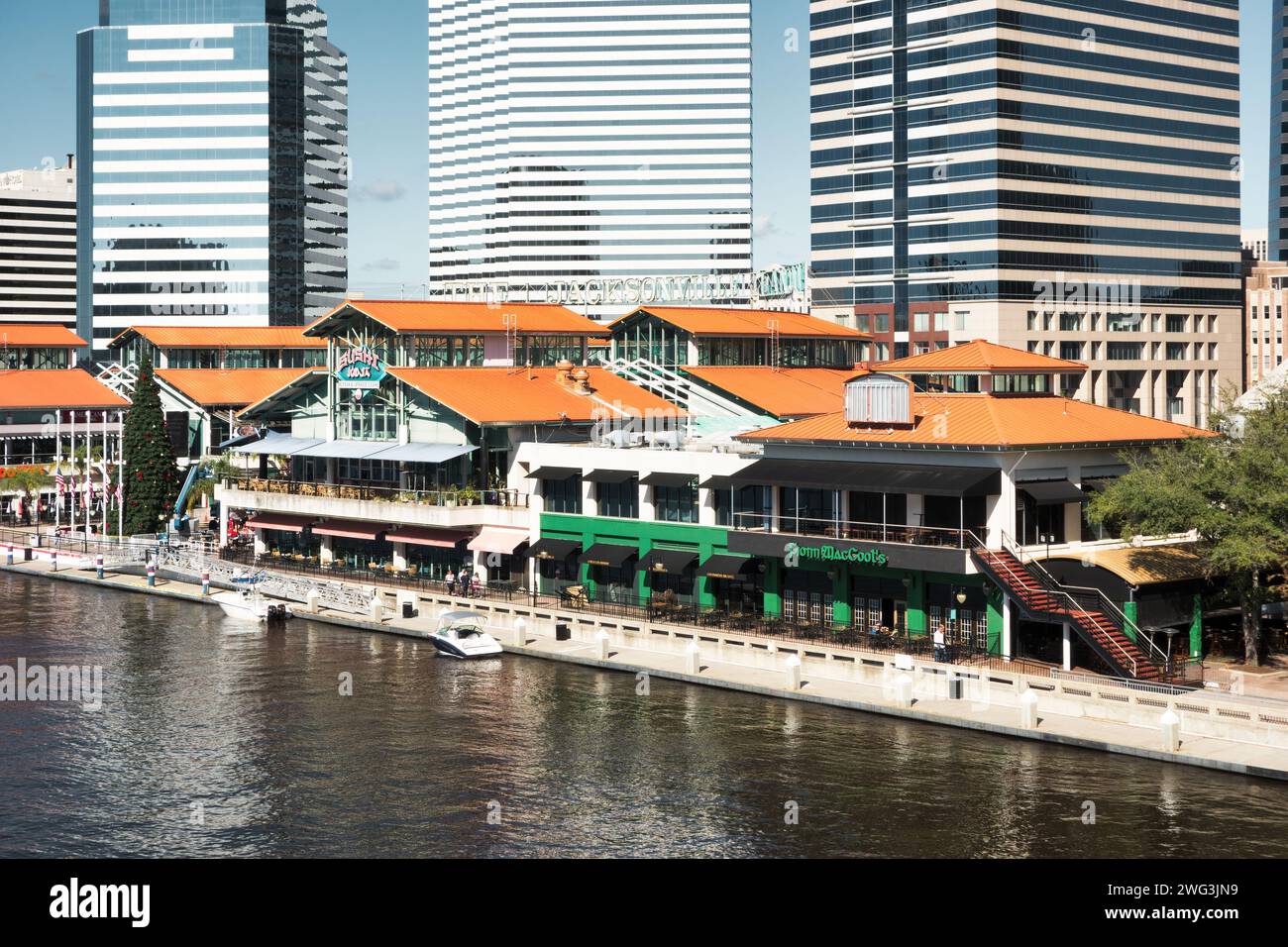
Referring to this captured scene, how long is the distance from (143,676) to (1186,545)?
4818cm

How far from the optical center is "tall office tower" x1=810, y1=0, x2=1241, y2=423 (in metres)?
159

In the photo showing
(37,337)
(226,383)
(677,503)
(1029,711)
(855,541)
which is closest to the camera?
(1029,711)

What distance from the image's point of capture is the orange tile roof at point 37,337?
513 ft

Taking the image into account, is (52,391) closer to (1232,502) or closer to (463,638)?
(463,638)

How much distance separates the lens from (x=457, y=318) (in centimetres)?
10850

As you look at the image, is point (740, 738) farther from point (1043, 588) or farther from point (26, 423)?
point (26, 423)

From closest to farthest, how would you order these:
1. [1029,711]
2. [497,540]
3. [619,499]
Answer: [1029,711] < [619,499] < [497,540]

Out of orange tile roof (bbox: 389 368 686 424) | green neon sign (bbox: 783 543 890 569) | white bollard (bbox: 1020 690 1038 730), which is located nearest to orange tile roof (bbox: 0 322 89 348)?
orange tile roof (bbox: 389 368 686 424)

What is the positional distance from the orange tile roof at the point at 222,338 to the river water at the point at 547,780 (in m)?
77.0

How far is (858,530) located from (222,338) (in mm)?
88488

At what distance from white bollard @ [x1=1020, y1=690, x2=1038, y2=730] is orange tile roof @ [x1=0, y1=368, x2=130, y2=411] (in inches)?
4306

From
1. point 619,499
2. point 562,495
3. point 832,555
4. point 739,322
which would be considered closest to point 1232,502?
point 832,555
